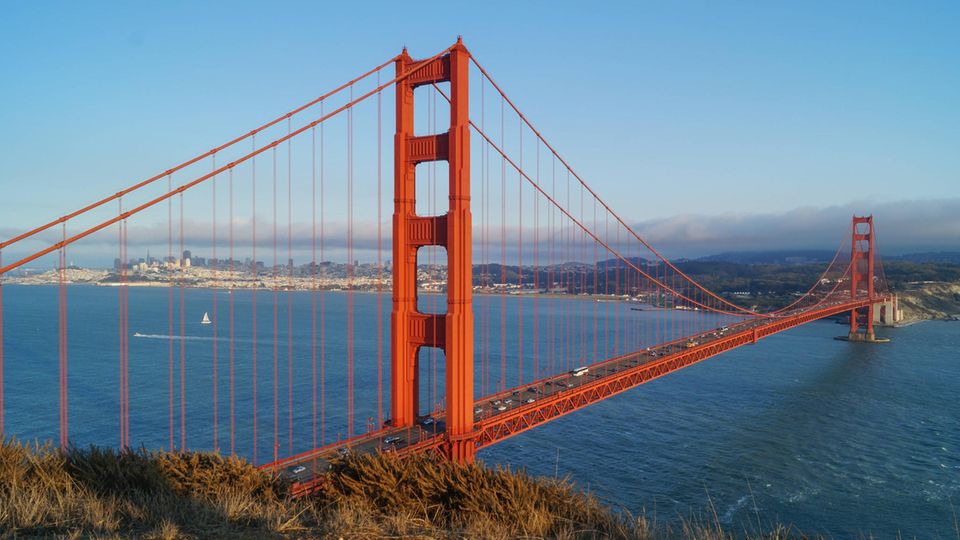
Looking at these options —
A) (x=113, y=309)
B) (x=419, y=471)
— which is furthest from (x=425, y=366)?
(x=113, y=309)

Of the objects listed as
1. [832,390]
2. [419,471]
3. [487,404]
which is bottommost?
[832,390]

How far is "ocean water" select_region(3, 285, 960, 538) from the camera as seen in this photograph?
17406 mm

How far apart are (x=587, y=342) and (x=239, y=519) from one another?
47.2 metres

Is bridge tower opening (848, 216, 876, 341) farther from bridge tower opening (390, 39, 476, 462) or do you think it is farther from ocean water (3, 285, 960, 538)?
bridge tower opening (390, 39, 476, 462)

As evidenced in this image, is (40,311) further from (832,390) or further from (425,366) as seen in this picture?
(832,390)

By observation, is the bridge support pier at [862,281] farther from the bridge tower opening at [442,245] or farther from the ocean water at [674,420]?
the bridge tower opening at [442,245]

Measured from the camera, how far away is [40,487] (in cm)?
579

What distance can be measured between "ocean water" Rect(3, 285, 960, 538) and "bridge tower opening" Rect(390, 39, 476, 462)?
379 centimetres

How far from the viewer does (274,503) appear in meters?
5.95

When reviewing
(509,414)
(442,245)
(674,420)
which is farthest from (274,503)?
(674,420)

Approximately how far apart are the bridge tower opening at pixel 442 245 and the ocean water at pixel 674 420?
3788 mm

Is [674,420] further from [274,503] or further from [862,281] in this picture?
[862,281]

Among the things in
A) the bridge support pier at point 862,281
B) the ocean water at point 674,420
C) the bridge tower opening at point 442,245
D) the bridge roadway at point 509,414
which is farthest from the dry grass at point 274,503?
the bridge support pier at point 862,281

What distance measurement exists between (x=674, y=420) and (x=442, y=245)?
55.9 feet
